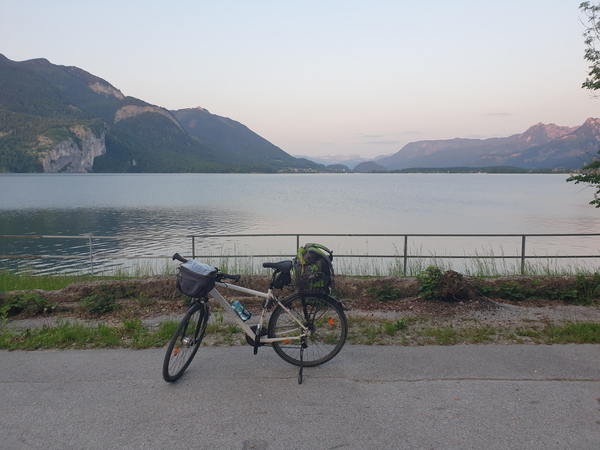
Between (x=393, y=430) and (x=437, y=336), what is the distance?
238 centimetres

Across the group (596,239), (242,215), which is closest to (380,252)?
(596,239)

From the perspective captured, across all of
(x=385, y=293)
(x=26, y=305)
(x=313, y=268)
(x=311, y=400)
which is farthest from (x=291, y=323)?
(x=26, y=305)

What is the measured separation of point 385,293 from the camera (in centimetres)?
796

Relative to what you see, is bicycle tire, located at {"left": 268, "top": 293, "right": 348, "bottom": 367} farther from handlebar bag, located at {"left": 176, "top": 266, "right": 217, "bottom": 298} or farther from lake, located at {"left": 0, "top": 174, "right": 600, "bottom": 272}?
lake, located at {"left": 0, "top": 174, "right": 600, "bottom": 272}

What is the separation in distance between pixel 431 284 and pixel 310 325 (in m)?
3.08

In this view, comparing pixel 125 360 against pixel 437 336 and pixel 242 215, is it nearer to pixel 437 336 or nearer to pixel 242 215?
pixel 437 336

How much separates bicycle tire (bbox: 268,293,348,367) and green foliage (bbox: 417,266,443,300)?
9.12ft

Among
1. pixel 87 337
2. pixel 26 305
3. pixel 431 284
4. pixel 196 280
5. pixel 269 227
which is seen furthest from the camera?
pixel 269 227

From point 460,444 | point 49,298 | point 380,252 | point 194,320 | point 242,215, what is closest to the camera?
point 460,444

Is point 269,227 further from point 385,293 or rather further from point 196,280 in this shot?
point 196,280

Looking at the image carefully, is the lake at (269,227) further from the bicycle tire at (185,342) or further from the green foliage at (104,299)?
the bicycle tire at (185,342)

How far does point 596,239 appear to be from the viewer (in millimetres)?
31078

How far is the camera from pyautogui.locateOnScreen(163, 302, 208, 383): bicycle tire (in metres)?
4.69

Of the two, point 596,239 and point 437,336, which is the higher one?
point 437,336
